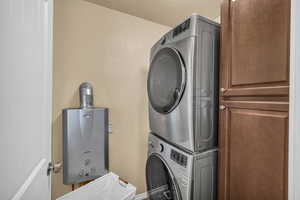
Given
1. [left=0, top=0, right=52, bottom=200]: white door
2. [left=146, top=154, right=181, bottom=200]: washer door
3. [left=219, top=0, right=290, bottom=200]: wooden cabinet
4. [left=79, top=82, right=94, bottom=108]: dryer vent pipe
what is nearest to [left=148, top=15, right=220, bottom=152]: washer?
[left=219, top=0, right=290, bottom=200]: wooden cabinet

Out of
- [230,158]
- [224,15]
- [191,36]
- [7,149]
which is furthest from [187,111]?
[7,149]

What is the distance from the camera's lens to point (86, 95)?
71.9 inches

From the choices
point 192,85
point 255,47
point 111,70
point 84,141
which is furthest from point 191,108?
point 111,70

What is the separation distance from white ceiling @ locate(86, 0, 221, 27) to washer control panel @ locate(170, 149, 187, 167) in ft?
5.25

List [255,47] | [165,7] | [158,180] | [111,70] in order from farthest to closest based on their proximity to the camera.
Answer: [111,70]
[165,7]
[158,180]
[255,47]

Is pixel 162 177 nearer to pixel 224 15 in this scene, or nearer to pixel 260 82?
pixel 260 82

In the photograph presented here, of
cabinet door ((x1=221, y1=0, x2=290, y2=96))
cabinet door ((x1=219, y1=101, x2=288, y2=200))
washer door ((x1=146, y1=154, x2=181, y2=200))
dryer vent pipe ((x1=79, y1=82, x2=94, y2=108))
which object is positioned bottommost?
washer door ((x1=146, y1=154, x2=181, y2=200))

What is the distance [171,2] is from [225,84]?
1.29 meters

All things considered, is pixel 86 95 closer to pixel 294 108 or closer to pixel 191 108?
pixel 191 108

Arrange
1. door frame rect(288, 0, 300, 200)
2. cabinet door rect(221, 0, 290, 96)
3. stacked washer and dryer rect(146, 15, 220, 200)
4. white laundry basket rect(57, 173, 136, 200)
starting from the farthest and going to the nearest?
1. white laundry basket rect(57, 173, 136, 200)
2. stacked washer and dryer rect(146, 15, 220, 200)
3. cabinet door rect(221, 0, 290, 96)
4. door frame rect(288, 0, 300, 200)

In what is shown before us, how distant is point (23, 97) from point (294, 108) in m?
1.03

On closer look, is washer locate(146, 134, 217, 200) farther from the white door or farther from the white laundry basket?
the white door

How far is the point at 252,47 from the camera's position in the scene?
2.93 ft

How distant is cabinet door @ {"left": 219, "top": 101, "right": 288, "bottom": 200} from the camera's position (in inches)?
29.8
